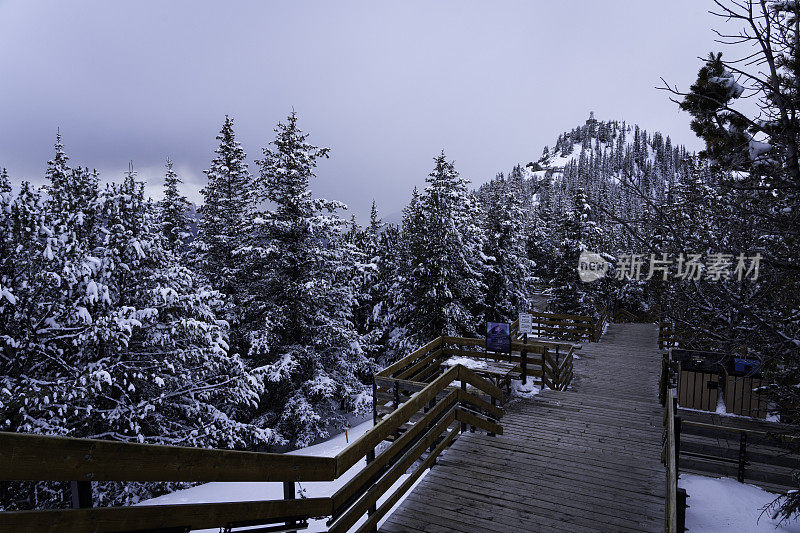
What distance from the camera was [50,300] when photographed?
10398 mm

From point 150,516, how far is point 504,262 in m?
28.3

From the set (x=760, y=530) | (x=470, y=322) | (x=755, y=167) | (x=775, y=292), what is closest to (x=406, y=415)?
(x=755, y=167)

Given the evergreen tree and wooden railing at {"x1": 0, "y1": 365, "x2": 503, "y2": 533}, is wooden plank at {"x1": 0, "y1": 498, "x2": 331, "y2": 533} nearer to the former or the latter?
wooden railing at {"x1": 0, "y1": 365, "x2": 503, "y2": 533}

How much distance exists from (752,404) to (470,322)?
12.1 m

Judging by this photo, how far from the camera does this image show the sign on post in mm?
12883

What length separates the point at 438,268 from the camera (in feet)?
70.9

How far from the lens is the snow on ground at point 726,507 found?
753cm

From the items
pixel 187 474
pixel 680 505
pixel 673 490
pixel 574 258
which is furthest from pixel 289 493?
pixel 574 258

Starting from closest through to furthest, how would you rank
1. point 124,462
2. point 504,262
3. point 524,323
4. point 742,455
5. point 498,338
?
point 124,462 < point 742,455 < point 498,338 < point 524,323 < point 504,262

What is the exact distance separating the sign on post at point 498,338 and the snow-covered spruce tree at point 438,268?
7530 millimetres

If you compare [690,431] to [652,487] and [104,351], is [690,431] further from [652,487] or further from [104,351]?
[104,351]

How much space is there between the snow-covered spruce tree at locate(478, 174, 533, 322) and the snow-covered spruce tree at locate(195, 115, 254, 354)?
15056mm

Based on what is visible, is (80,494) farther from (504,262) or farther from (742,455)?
(504,262)

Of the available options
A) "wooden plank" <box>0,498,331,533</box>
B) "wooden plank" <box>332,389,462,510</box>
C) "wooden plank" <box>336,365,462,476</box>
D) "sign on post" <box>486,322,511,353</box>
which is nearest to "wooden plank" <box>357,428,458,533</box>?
"wooden plank" <box>332,389,462,510</box>
